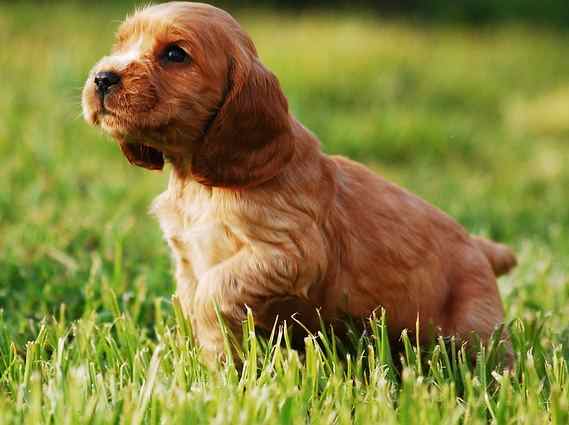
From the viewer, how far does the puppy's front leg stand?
9.50ft

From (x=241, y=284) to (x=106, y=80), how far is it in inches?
28.1

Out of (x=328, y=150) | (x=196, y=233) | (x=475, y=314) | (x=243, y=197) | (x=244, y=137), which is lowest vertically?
(x=328, y=150)

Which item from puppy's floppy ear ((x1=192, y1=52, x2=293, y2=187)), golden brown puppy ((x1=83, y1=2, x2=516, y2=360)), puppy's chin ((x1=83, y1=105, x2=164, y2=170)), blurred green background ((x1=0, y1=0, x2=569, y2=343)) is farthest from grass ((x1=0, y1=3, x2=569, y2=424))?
puppy's chin ((x1=83, y1=105, x2=164, y2=170))

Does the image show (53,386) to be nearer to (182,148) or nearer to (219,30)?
(182,148)

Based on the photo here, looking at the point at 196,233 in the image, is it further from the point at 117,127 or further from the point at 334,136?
the point at 334,136

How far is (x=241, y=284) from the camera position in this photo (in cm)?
291

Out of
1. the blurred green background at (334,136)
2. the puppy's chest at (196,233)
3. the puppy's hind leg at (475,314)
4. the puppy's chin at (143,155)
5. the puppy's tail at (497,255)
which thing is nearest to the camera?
the puppy's chest at (196,233)

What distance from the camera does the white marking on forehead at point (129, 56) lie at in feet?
9.36

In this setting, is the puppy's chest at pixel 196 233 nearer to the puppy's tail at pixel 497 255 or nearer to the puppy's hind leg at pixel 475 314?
the puppy's hind leg at pixel 475 314

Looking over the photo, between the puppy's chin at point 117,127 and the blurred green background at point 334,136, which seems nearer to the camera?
the puppy's chin at point 117,127

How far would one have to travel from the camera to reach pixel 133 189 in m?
5.82

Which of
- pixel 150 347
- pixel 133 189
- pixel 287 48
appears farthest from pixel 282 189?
pixel 287 48

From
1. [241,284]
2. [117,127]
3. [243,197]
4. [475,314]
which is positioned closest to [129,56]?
[117,127]

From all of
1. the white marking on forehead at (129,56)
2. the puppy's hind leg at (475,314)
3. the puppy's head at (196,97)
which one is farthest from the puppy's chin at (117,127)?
the puppy's hind leg at (475,314)
